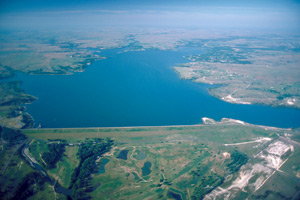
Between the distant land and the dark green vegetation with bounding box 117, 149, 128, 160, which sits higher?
the distant land

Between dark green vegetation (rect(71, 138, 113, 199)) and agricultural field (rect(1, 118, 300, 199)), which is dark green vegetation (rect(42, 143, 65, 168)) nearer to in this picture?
agricultural field (rect(1, 118, 300, 199))

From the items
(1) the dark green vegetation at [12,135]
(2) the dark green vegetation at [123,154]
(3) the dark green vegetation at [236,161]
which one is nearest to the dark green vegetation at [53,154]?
(1) the dark green vegetation at [12,135]

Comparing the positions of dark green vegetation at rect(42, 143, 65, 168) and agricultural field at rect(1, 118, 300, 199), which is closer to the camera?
agricultural field at rect(1, 118, 300, 199)

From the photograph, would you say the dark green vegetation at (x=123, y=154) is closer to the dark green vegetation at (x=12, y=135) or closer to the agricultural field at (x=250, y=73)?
the dark green vegetation at (x=12, y=135)

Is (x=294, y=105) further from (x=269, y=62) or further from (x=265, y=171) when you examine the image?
(x=269, y=62)

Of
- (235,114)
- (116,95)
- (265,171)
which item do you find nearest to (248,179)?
(265,171)

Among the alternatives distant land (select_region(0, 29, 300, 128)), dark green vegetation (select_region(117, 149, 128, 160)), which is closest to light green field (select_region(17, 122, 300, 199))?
dark green vegetation (select_region(117, 149, 128, 160))

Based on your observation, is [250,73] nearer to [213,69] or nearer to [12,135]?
[213,69]

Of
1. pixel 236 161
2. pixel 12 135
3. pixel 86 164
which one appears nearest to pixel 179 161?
pixel 236 161
